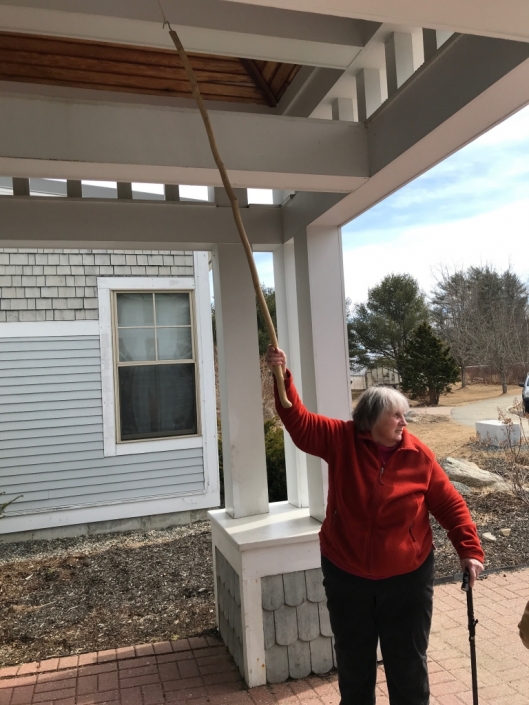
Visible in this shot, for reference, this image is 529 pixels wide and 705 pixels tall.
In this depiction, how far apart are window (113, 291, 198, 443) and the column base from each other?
407cm

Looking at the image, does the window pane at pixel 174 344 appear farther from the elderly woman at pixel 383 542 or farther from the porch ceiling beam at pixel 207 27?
the elderly woman at pixel 383 542

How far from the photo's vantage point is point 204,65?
2914 mm

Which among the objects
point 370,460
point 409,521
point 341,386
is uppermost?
point 341,386

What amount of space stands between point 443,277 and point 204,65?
8.12 ft

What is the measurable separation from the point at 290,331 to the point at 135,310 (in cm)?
371

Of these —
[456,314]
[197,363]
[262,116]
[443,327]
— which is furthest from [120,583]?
[262,116]

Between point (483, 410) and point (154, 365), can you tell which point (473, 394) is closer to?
point (483, 410)

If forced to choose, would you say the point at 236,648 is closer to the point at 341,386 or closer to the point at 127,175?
the point at 341,386

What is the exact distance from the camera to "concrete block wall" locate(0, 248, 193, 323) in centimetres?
651

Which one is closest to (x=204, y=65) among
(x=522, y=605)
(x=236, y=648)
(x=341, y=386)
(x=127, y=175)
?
(x=127, y=175)

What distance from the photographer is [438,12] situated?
46.8 inches

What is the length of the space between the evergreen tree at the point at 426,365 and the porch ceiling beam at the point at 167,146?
2.02 meters

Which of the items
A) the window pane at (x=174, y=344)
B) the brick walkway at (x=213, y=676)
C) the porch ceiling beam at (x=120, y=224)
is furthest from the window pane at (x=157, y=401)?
the porch ceiling beam at (x=120, y=224)

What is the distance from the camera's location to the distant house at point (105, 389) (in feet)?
21.5
